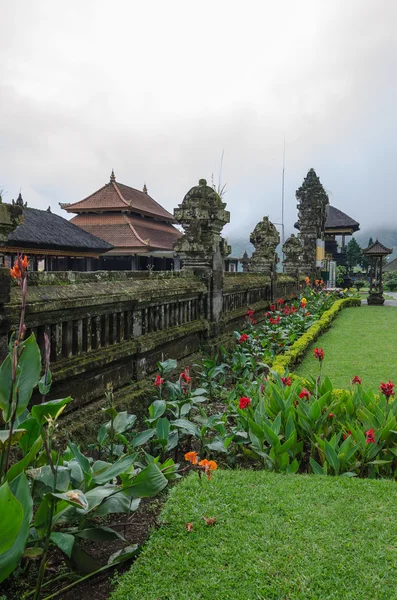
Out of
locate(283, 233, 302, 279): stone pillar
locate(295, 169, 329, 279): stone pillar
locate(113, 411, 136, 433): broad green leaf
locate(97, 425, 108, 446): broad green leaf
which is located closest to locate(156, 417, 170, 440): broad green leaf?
locate(113, 411, 136, 433): broad green leaf

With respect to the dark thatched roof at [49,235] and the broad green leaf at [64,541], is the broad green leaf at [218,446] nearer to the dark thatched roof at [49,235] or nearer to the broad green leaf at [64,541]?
the broad green leaf at [64,541]

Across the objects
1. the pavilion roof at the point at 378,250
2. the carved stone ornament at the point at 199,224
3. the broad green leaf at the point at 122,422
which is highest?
the pavilion roof at the point at 378,250

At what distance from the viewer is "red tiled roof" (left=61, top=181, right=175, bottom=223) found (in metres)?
29.5

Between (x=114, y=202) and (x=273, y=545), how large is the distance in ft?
95.8

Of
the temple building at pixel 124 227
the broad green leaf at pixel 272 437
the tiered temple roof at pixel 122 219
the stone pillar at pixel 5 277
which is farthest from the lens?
the temple building at pixel 124 227

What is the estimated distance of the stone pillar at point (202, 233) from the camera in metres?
6.90

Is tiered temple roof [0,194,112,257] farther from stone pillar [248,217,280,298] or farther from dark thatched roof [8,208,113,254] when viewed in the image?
stone pillar [248,217,280,298]

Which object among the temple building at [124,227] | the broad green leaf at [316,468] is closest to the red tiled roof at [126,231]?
the temple building at [124,227]

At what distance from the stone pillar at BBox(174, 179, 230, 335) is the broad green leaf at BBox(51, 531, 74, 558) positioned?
17.0 ft

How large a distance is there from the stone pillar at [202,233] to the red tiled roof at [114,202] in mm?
22955

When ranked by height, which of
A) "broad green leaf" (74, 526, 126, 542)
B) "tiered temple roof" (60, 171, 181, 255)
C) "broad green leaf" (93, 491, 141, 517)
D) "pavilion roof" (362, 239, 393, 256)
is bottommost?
"broad green leaf" (74, 526, 126, 542)

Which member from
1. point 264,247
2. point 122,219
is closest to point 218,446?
point 264,247

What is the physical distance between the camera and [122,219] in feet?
96.9

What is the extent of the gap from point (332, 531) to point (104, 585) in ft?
4.12
